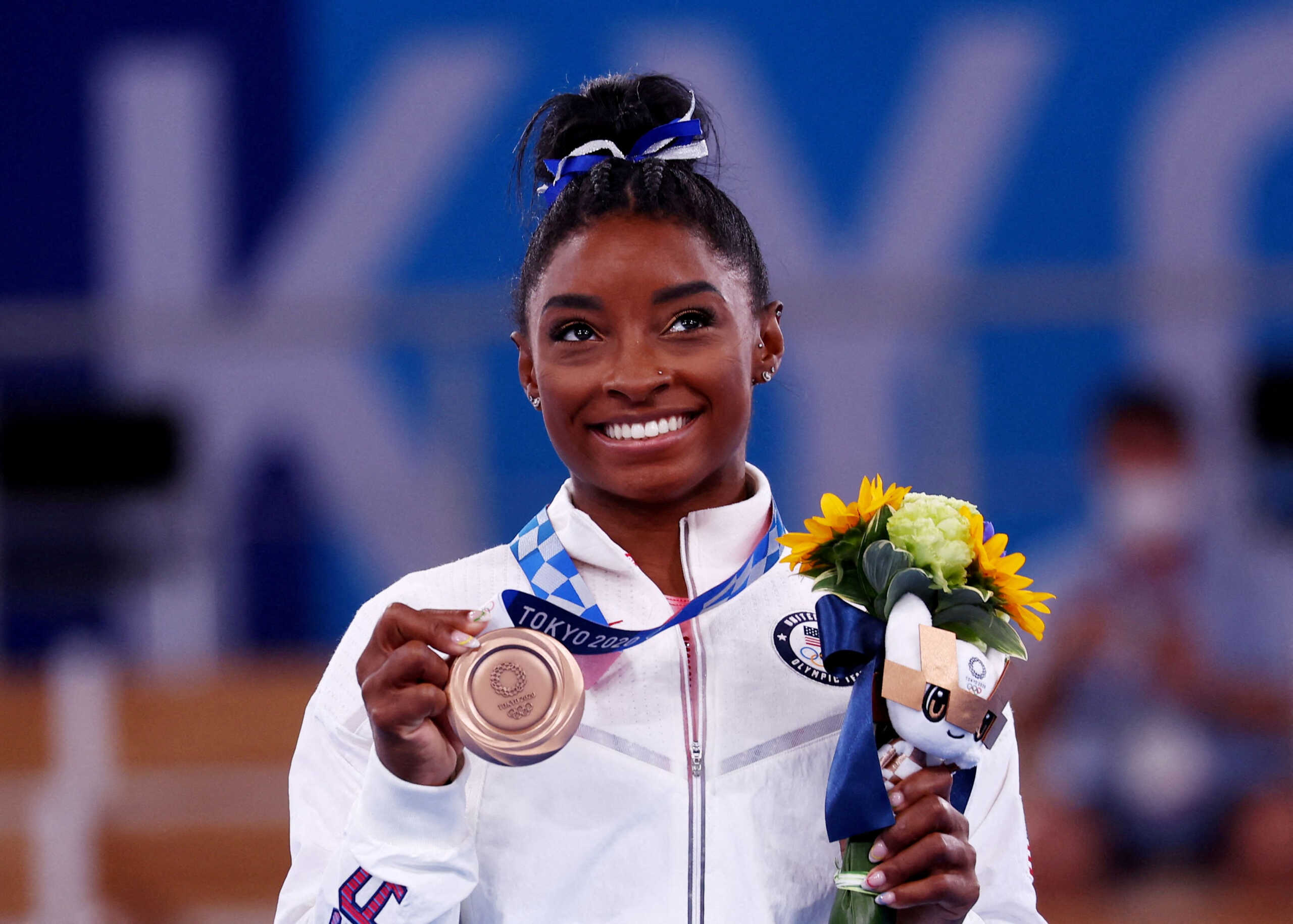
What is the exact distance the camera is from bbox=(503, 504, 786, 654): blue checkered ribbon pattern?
65.3 inches

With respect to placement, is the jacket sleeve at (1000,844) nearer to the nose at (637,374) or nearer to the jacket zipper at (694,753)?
the jacket zipper at (694,753)

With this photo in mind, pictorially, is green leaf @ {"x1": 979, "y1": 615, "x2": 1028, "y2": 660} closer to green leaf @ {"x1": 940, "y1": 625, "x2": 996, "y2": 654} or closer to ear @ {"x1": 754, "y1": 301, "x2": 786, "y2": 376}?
green leaf @ {"x1": 940, "y1": 625, "x2": 996, "y2": 654}

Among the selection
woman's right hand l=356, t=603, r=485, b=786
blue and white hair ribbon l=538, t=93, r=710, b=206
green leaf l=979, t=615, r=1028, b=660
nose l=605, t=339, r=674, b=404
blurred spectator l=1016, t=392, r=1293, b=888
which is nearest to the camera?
woman's right hand l=356, t=603, r=485, b=786

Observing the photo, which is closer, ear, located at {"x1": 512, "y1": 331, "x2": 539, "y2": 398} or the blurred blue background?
ear, located at {"x1": 512, "y1": 331, "x2": 539, "y2": 398}

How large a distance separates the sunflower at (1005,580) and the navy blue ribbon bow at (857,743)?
12 centimetres

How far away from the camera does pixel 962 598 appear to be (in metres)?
1.58

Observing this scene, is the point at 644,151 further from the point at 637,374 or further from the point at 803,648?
the point at 803,648

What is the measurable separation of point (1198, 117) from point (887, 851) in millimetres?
4716

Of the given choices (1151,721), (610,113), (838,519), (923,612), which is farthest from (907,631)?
(1151,721)

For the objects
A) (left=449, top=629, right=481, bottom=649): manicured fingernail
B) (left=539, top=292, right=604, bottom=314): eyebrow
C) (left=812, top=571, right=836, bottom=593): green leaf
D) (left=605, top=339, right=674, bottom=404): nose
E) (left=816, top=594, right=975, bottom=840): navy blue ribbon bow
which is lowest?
(left=816, top=594, right=975, bottom=840): navy blue ribbon bow

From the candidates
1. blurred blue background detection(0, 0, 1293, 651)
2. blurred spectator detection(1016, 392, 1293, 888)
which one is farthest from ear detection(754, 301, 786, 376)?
blurred blue background detection(0, 0, 1293, 651)

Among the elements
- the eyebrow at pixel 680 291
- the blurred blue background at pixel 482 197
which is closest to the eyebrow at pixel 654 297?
the eyebrow at pixel 680 291

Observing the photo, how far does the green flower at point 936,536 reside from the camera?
158 centimetres

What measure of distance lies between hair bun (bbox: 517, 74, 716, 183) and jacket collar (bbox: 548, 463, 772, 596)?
0.40m
